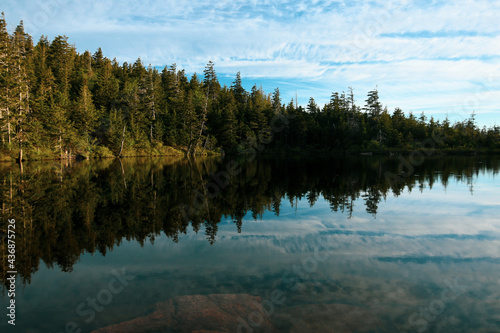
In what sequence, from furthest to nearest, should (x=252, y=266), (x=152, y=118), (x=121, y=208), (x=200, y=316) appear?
1. (x=152, y=118)
2. (x=121, y=208)
3. (x=252, y=266)
4. (x=200, y=316)

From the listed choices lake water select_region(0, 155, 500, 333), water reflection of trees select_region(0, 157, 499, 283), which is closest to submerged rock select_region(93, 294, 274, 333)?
lake water select_region(0, 155, 500, 333)

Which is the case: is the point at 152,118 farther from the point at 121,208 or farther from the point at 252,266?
the point at 252,266

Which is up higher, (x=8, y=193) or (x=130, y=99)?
(x=130, y=99)

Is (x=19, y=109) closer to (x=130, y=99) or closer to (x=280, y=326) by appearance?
(x=130, y=99)

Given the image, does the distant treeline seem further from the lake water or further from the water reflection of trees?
the lake water

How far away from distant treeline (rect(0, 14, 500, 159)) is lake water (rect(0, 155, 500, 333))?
118 feet

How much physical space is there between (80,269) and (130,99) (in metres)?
65.4

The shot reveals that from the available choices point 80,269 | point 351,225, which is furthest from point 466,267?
point 80,269

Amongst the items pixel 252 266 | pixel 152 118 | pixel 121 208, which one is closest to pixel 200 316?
pixel 252 266

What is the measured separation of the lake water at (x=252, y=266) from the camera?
5117mm

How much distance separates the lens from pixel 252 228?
36.0ft

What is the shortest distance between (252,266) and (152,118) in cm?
6561

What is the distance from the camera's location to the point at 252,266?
24.4ft

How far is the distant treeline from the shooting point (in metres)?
43.7
